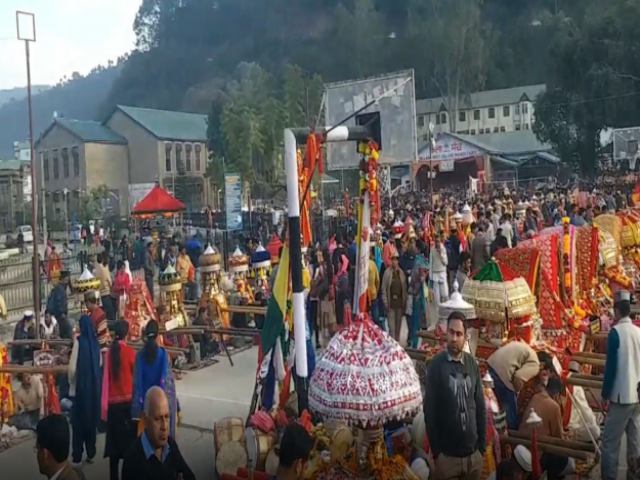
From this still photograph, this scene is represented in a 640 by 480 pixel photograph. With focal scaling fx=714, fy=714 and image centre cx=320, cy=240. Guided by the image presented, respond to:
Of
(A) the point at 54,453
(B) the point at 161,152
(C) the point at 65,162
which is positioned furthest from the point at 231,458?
(C) the point at 65,162

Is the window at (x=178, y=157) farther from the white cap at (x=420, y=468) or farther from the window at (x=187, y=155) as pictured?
the white cap at (x=420, y=468)

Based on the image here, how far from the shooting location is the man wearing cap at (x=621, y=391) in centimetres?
520

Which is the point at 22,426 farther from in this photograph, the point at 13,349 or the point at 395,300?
the point at 395,300

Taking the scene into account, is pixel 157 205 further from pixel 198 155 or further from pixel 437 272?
pixel 198 155

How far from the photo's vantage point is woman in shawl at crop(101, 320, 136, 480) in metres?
5.99

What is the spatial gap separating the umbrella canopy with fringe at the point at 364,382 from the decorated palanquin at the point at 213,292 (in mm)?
5926

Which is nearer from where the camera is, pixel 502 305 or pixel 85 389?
pixel 502 305

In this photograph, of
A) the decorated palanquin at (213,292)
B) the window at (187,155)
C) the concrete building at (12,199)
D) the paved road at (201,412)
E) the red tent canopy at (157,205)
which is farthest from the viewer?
the window at (187,155)

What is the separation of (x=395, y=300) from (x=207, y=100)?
7599cm

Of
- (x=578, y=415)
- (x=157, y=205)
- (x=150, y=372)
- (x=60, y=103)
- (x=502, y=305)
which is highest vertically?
(x=60, y=103)

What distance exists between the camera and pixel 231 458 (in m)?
5.62

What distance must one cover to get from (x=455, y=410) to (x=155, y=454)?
1779 mm

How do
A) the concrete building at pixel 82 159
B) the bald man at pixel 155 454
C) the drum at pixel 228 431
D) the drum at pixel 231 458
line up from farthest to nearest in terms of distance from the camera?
the concrete building at pixel 82 159
the drum at pixel 228 431
the drum at pixel 231 458
the bald man at pixel 155 454

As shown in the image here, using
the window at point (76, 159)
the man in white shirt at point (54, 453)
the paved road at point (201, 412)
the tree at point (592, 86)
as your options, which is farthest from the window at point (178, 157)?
the man in white shirt at point (54, 453)
